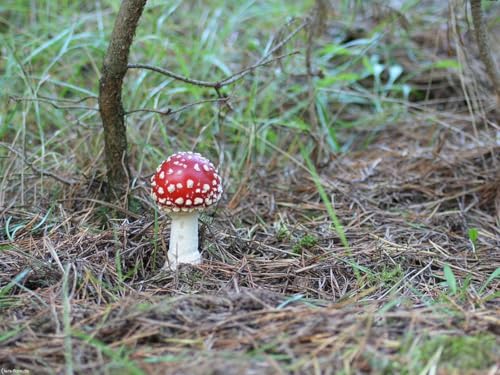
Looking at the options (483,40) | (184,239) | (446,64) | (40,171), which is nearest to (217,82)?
(184,239)

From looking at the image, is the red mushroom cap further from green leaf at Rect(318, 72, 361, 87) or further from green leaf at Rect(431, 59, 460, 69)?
green leaf at Rect(431, 59, 460, 69)

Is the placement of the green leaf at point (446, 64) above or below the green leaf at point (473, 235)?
above

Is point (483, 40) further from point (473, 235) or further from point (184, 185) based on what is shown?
point (184, 185)

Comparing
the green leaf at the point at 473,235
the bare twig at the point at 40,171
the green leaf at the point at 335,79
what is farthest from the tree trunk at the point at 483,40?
the bare twig at the point at 40,171

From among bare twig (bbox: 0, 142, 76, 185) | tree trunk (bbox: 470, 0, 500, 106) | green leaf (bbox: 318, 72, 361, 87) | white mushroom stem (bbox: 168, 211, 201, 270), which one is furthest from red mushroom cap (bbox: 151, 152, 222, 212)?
green leaf (bbox: 318, 72, 361, 87)

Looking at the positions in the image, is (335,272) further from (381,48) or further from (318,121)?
(381,48)

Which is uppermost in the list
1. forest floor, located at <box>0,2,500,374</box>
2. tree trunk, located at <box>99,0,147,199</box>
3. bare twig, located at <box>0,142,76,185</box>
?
tree trunk, located at <box>99,0,147,199</box>

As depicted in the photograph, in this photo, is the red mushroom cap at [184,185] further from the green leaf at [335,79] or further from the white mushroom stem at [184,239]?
the green leaf at [335,79]
